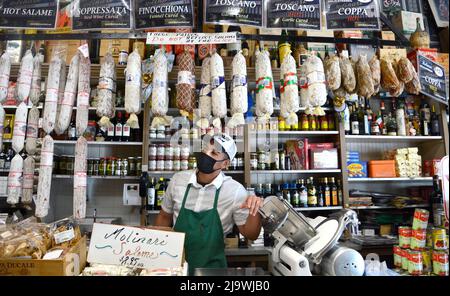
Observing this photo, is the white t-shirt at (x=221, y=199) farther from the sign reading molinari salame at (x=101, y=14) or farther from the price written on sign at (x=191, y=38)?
the sign reading molinari salame at (x=101, y=14)

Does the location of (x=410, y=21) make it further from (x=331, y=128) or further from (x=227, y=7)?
(x=227, y=7)

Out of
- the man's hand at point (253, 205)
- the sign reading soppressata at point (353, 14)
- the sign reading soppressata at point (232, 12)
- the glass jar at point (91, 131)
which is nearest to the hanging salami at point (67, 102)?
the sign reading soppressata at point (232, 12)

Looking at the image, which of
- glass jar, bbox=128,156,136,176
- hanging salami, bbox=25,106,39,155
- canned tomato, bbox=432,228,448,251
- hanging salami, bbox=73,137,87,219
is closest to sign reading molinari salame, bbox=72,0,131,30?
hanging salami, bbox=25,106,39,155

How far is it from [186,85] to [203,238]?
1065mm

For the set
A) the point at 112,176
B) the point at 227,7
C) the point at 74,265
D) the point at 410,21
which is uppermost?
the point at 410,21

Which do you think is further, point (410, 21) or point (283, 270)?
point (410, 21)

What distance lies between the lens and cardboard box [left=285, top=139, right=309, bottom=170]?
3898 mm

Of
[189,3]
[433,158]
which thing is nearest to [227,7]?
[189,3]

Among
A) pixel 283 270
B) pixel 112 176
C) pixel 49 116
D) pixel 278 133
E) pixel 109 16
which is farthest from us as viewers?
pixel 278 133

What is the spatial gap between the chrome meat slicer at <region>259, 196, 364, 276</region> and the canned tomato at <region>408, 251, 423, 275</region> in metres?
0.52

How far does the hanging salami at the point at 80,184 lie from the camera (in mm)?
1989

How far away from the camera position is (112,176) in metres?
3.60

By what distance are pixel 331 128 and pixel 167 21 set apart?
103 inches
